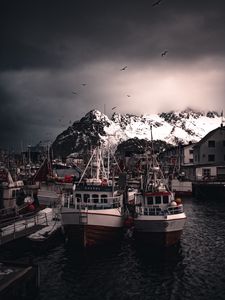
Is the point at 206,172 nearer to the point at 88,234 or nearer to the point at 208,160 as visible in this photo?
the point at 208,160

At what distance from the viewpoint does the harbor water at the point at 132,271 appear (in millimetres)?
24328

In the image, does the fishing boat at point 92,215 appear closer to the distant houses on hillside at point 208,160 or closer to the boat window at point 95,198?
the boat window at point 95,198

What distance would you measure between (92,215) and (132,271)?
7559 mm

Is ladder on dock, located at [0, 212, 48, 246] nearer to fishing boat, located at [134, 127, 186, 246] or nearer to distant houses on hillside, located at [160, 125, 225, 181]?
fishing boat, located at [134, 127, 186, 246]

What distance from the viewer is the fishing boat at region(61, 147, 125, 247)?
114 feet

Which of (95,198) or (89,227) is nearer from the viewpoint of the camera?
(89,227)

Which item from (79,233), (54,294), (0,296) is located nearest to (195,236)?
(79,233)

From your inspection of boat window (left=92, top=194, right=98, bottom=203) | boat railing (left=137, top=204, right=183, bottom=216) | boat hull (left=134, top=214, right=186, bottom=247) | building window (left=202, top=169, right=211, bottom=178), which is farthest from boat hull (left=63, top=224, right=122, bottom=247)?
building window (left=202, top=169, right=211, bottom=178)

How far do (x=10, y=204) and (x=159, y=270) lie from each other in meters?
41.0

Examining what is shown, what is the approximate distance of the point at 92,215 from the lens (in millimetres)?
34656

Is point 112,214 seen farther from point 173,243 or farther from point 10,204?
point 10,204

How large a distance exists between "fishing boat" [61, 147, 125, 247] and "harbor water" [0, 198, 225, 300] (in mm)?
1247

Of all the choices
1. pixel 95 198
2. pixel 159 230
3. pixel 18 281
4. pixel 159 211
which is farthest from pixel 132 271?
pixel 18 281

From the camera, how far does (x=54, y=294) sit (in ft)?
78.7
